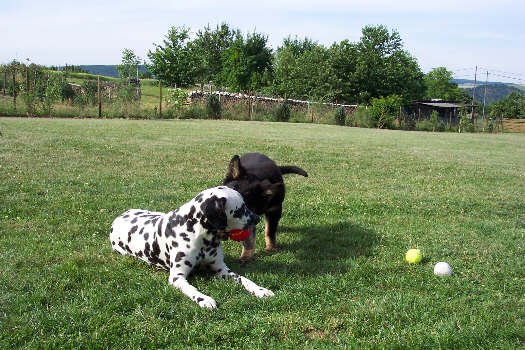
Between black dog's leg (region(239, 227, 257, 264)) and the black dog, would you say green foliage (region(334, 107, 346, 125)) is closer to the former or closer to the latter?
the black dog

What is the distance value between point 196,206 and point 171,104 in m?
27.1

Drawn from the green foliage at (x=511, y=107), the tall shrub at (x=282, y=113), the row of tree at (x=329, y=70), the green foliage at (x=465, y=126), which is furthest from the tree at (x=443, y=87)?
the tall shrub at (x=282, y=113)

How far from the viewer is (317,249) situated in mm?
5625

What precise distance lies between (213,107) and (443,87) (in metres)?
79.5

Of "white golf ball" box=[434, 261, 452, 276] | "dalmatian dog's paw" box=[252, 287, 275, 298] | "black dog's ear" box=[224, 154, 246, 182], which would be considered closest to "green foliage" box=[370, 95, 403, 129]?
"white golf ball" box=[434, 261, 452, 276]

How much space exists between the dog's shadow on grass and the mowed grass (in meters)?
0.03

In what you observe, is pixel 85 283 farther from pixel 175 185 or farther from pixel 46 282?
pixel 175 185

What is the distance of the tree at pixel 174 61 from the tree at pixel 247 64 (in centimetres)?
1719

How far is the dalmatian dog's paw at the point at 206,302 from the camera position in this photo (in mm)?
3822

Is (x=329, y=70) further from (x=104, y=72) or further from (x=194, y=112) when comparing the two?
(x=104, y=72)

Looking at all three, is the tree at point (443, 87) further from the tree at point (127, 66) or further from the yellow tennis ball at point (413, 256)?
the yellow tennis ball at point (413, 256)

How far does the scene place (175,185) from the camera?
8.50 meters

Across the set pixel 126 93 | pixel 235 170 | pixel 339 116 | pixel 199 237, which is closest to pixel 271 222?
pixel 235 170

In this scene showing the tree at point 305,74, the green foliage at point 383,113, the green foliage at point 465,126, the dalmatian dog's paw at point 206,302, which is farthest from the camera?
the tree at point 305,74
